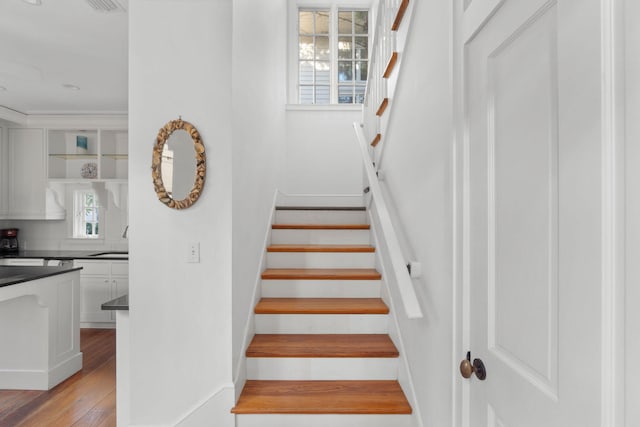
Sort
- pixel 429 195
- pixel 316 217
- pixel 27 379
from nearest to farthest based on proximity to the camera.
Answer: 1. pixel 429 195
2. pixel 27 379
3. pixel 316 217

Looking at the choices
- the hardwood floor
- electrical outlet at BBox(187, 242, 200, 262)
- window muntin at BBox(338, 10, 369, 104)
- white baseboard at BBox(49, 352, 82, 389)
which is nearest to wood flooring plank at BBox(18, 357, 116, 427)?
the hardwood floor

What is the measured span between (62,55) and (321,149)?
8.52 feet

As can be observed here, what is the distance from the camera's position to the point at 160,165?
1.83 meters

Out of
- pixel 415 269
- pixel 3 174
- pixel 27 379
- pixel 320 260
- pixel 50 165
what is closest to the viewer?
pixel 415 269

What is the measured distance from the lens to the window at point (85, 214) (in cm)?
497

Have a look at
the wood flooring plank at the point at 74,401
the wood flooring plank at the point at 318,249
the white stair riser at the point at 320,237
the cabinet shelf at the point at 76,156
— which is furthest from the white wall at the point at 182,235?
the cabinet shelf at the point at 76,156

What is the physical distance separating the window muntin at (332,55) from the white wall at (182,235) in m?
2.62

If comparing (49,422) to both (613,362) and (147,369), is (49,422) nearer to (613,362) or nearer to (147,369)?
(147,369)

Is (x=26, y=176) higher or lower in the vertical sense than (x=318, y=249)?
higher

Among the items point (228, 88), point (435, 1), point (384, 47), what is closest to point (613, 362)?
point (435, 1)

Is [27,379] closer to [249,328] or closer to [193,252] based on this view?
[249,328]

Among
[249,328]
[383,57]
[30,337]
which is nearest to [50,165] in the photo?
[30,337]

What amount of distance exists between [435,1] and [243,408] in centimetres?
199

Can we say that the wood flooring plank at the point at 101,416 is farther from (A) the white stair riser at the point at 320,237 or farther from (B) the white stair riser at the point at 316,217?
(B) the white stair riser at the point at 316,217
